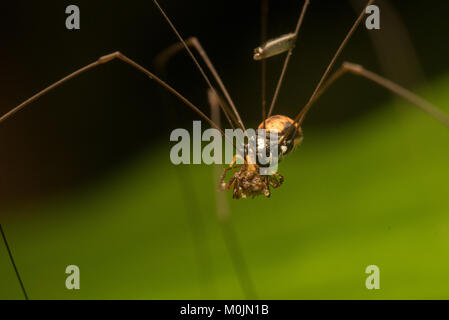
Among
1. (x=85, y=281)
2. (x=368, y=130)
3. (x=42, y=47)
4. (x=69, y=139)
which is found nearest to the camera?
(x=85, y=281)

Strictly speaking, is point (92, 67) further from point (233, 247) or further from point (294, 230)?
point (294, 230)

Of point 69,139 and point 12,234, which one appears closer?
point 12,234

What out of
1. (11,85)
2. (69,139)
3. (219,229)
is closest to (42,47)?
(11,85)

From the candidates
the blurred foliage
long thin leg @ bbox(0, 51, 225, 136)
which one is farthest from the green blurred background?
long thin leg @ bbox(0, 51, 225, 136)

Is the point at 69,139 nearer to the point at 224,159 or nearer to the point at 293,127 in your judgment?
the point at 224,159

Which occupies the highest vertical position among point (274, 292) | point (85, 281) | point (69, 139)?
point (69, 139)

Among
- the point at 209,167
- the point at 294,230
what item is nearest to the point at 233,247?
the point at 294,230

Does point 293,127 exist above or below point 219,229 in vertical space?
above

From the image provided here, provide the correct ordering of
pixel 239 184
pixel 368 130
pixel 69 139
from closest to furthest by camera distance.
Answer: pixel 239 184, pixel 368 130, pixel 69 139
